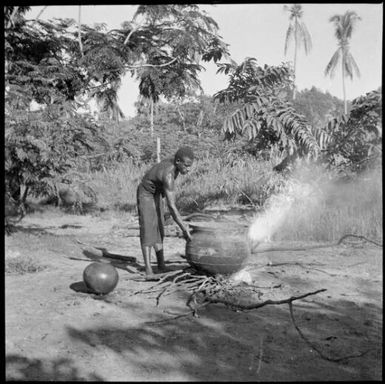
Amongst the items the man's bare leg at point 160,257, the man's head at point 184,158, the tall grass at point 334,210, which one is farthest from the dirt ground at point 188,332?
the tall grass at point 334,210

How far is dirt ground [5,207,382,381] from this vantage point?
3.56 metres

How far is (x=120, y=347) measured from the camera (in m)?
4.05

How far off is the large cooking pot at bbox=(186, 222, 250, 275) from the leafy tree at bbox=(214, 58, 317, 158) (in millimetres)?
4548

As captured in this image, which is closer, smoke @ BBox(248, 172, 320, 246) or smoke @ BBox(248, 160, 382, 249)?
smoke @ BBox(248, 160, 382, 249)

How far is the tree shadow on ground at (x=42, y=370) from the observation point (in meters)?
3.45

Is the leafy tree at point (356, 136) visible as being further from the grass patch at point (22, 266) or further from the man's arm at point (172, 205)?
the grass patch at point (22, 266)

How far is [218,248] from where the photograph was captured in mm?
5664

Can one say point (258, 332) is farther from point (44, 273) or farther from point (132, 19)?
point (132, 19)

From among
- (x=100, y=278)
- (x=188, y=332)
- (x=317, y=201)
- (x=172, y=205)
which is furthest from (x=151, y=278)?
(x=317, y=201)

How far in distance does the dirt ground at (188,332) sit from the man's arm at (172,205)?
809mm

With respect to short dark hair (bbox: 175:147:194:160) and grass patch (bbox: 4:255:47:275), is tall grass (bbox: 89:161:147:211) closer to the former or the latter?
grass patch (bbox: 4:255:47:275)

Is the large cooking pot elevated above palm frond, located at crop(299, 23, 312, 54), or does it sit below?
below

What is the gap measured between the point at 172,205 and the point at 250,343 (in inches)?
90.2

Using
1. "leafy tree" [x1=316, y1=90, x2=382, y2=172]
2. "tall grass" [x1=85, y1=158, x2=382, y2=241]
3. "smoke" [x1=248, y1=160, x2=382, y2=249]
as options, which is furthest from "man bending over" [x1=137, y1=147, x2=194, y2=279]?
"leafy tree" [x1=316, y1=90, x2=382, y2=172]
